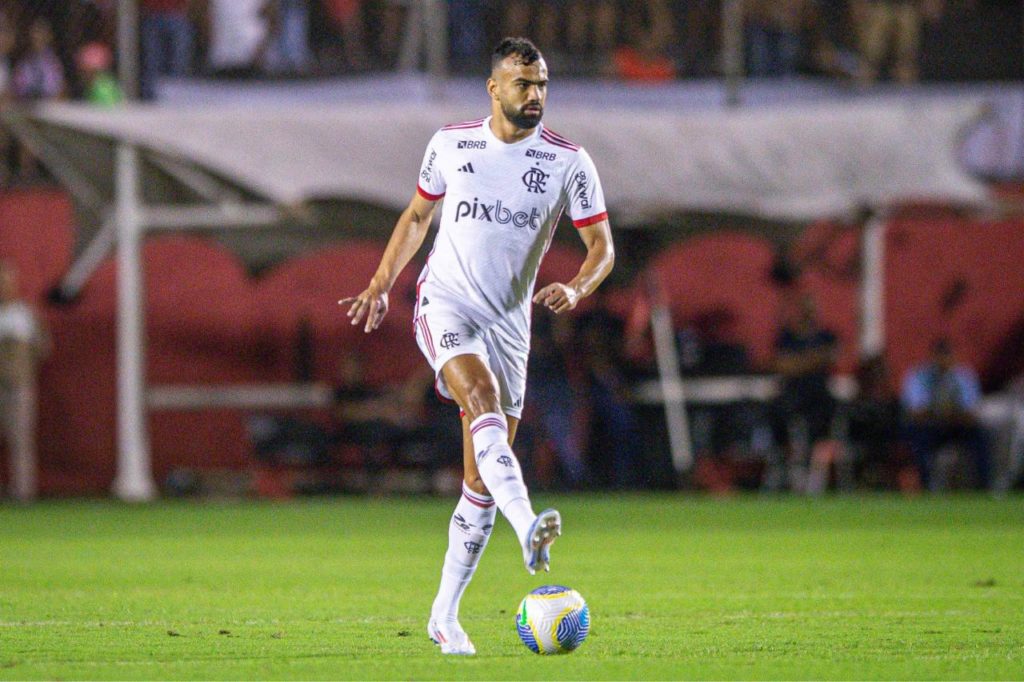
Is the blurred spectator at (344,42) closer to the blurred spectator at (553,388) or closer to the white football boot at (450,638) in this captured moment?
the blurred spectator at (553,388)

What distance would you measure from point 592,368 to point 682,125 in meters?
2.82

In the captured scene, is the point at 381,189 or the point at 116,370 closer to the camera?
the point at 381,189

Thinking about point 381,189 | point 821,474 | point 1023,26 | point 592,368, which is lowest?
point 821,474

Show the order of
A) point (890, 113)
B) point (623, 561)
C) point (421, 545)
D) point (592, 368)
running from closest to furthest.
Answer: point (623, 561), point (421, 545), point (890, 113), point (592, 368)

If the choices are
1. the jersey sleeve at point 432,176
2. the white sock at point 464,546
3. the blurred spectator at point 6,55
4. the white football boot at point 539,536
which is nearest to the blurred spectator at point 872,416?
the blurred spectator at point 6,55

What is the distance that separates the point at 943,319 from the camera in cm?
2120

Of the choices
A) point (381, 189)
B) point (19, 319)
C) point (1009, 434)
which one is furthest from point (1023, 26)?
point (19, 319)

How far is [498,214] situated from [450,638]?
1.73 m

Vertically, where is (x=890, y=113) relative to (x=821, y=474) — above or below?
above

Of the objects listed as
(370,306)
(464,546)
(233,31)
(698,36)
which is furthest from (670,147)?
(464,546)

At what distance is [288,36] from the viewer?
60.5 feet

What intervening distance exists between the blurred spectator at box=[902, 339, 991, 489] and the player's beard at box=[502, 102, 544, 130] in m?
12.2

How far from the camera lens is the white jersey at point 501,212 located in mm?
7160

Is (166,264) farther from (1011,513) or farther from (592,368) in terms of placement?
(1011,513)
